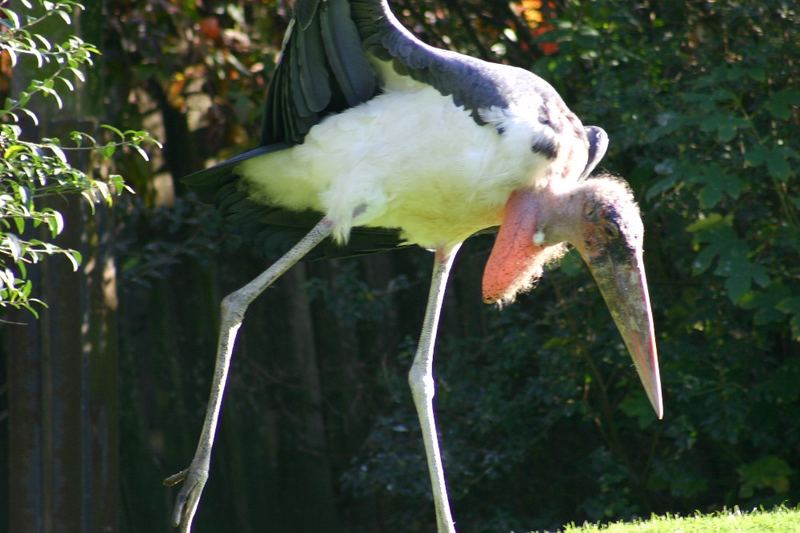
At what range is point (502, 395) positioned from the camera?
599cm

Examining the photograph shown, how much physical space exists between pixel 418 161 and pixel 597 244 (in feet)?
2.05

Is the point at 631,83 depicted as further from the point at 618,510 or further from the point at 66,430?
the point at 66,430

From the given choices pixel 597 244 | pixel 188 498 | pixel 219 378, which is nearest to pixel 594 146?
pixel 597 244

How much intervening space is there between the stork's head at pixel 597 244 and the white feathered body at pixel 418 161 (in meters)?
0.10

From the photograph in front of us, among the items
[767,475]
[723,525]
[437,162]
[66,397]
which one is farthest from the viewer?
[767,475]

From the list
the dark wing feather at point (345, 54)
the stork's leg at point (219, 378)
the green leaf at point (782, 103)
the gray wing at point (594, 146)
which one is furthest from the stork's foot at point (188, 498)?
the green leaf at point (782, 103)

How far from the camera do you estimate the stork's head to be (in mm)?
3906

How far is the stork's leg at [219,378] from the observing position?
383 centimetres

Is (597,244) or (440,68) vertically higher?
(440,68)

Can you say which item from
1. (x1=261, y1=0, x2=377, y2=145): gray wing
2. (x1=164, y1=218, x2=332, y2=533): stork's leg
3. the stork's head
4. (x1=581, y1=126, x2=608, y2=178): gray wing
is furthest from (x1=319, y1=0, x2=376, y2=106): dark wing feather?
(x1=581, y1=126, x2=608, y2=178): gray wing

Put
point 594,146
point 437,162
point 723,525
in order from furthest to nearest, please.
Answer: point 594,146, point 437,162, point 723,525

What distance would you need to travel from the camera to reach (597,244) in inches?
156

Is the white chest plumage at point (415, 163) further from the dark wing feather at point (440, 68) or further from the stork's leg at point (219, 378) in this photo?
the stork's leg at point (219, 378)

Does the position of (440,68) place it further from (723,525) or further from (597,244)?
(723,525)
